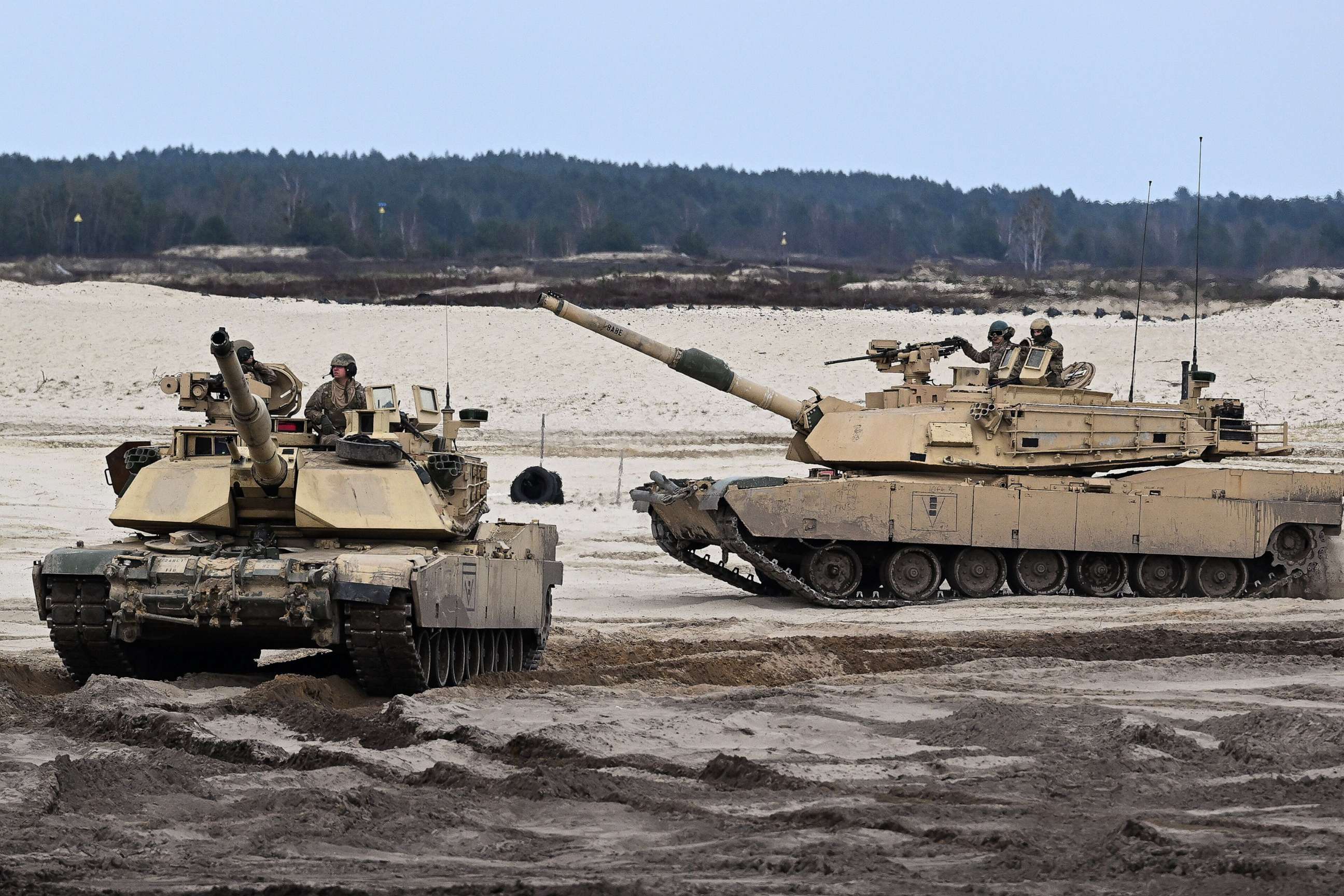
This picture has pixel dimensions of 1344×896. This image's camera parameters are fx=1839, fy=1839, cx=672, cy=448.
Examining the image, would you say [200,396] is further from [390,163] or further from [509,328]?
[390,163]

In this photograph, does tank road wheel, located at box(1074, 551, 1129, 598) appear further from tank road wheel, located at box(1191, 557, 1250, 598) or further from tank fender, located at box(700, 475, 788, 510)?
tank fender, located at box(700, 475, 788, 510)

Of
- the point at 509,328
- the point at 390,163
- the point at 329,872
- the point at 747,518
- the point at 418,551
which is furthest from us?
the point at 390,163

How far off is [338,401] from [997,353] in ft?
→ 31.6

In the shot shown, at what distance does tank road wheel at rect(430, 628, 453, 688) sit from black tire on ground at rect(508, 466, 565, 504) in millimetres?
14441

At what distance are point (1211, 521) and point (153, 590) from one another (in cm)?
1286

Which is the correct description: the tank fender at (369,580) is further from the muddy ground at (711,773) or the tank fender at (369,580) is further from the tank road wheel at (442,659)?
the tank road wheel at (442,659)

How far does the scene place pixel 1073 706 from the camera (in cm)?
1119

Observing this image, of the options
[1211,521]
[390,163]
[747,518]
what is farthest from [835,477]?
[390,163]

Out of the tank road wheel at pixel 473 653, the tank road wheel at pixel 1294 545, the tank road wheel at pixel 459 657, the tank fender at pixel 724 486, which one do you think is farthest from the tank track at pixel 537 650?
the tank road wheel at pixel 1294 545

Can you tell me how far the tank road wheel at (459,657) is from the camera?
1271 cm

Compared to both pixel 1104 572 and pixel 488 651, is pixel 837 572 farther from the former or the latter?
pixel 488 651

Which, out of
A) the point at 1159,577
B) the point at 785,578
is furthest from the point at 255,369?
the point at 1159,577

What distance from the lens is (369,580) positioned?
11.2m

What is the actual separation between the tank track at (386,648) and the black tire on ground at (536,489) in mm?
15097
